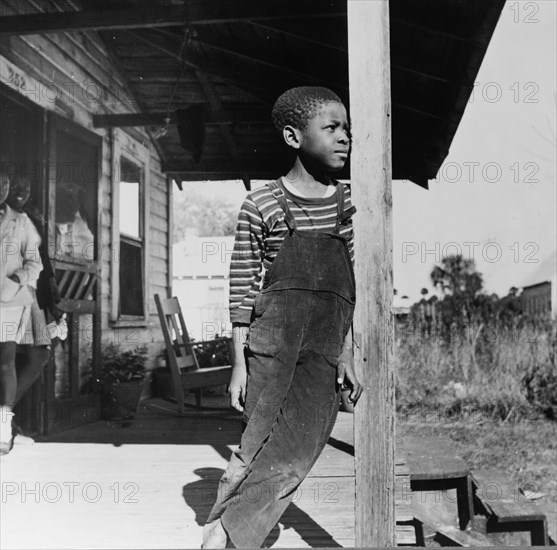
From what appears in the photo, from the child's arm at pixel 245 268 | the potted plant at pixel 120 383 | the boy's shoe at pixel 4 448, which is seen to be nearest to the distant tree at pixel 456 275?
the potted plant at pixel 120 383

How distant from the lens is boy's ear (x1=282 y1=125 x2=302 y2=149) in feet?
8.02

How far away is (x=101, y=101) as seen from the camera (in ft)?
25.0

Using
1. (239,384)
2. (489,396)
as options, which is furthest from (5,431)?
(489,396)

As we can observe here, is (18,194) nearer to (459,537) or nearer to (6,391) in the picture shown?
(6,391)

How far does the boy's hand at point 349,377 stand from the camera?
2531mm

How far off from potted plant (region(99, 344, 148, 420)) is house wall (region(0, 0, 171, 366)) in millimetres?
377

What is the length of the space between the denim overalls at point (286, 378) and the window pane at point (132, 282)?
6.23 meters

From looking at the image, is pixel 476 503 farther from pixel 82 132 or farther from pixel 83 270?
pixel 82 132

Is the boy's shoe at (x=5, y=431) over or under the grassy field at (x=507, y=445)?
over

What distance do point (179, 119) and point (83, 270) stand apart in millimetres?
1586

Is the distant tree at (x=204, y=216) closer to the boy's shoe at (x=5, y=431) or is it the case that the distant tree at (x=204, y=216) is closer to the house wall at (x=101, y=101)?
the house wall at (x=101, y=101)

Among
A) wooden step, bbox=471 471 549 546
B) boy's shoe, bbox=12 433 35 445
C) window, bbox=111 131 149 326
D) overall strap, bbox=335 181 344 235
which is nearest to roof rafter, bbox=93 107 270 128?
window, bbox=111 131 149 326

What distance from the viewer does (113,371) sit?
23.2 ft

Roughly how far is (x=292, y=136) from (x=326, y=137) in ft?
0.37
